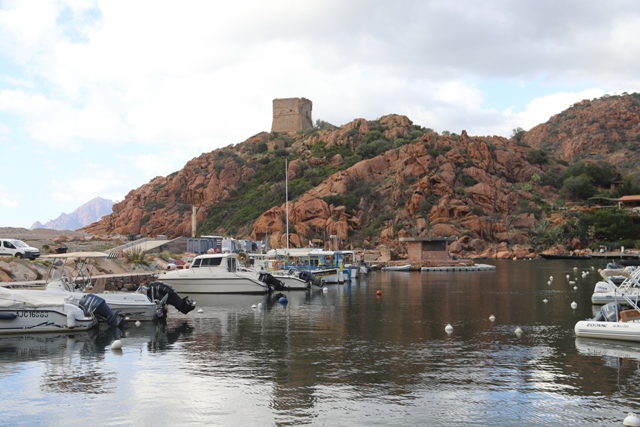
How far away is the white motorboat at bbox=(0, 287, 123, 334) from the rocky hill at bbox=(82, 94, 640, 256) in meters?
68.3

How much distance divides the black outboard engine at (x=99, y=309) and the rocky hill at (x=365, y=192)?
67.1 meters

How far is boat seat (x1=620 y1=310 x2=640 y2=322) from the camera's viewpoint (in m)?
22.0

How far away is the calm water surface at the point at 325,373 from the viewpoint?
13.3 meters

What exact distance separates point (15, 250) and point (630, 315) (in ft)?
131

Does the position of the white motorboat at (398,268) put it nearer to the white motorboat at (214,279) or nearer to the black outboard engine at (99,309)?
the white motorboat at (214,279)

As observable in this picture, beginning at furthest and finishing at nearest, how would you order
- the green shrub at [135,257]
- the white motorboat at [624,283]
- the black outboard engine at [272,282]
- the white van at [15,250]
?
the green shrub at [135,257] < the white van at [15,250] < the black outboard engine at [272,282] < the white motorboat at [624,283]

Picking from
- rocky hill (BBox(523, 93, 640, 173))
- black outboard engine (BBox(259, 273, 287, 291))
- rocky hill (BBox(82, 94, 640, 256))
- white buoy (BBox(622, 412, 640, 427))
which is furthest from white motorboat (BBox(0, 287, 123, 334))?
rocky hill (BBox(523, 93, 640, 173))

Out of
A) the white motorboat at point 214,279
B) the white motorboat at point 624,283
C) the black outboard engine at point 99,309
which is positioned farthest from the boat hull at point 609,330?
the white motorboat at point 214,279

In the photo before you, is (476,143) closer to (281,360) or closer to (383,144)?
(383,144)

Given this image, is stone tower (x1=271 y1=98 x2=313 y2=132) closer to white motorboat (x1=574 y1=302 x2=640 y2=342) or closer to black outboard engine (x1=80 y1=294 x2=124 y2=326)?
black outboard engine (x1=80 y1=294 x2=124 y2=326)

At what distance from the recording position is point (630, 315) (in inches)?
873

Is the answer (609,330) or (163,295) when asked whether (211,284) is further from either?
(609,330)

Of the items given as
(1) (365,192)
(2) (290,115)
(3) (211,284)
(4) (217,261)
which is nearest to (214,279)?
(3) (211,284)

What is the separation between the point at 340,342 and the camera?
72.7 feet
